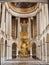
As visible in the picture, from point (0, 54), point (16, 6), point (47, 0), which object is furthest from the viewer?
point (16, 6)

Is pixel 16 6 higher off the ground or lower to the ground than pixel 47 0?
higher

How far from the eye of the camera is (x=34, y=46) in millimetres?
36781

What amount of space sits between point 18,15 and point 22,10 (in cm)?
146

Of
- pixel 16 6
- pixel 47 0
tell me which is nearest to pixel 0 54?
pixel 47 0

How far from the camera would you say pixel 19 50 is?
3828 centimetres

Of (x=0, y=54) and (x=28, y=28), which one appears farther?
(x=28, y=28)

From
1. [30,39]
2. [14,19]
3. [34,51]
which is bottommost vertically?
[34,51]

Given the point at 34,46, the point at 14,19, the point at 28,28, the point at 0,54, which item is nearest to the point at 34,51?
the point at 34,46

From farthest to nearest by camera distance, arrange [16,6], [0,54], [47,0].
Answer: [16,6]
[0,54]
[47,0]

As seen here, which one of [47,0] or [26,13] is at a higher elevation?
[26,13]

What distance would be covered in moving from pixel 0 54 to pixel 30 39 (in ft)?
48.2

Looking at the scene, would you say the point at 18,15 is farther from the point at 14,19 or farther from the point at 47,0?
the point at 47,0

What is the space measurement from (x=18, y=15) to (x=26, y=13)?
159 centimetres

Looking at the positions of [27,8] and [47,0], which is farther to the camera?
[27,8]
